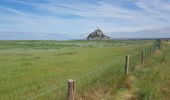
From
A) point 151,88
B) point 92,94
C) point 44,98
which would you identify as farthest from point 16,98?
point 151,88

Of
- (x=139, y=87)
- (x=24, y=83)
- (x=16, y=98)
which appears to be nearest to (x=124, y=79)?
(x=139, y=87)

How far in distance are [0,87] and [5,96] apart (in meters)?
3.06

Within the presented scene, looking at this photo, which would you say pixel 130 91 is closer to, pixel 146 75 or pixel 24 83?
pixel 146 75

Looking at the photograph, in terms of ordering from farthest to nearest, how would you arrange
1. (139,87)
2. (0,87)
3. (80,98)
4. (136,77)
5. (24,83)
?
1. (24,83)
2. (0,87)
3. (136,77)
4. (139,87)
5. (80,98)

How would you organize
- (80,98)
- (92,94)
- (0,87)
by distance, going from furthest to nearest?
(0,87), (92,94), (80,98)

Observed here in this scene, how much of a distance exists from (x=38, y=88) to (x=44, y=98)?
4129 millimetres

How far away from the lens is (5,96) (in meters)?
13.3

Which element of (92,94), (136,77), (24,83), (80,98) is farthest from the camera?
(24,83)

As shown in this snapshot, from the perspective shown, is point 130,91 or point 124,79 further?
point 124,79

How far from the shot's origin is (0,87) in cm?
1619

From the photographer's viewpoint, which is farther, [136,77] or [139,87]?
→ [136,77]

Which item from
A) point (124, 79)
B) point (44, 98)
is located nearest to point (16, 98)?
point (44, 98)

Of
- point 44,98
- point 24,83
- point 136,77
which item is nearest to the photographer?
point 44,98

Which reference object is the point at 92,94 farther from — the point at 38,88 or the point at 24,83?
the point at 24,83
